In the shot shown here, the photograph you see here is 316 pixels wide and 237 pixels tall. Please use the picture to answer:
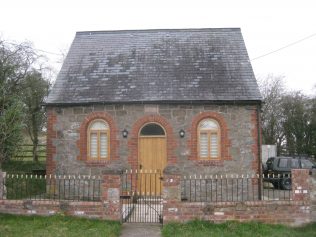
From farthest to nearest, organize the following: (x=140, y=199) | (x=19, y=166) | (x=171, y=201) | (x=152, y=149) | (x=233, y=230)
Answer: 1. (x=19, y=166)
2. (x=152, y=149)
3. (x=140, y=199)
4. (x=171, y=201)
5. (x=233, y=230)

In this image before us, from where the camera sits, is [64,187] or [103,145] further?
[103,145]

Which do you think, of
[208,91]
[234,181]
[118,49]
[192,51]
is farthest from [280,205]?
[118,49]

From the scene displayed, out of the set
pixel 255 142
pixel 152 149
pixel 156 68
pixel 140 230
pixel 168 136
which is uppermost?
pixel 156 68

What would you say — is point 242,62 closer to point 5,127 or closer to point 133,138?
point 133,138

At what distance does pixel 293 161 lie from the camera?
20812 millimetres

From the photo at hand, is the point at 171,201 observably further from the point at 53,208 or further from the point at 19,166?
the point at 19,166

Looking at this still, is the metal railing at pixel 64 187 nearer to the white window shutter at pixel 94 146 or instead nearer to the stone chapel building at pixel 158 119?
the stone chapel building at pixel 158 119

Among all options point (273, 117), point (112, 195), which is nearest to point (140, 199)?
point (112, 195)

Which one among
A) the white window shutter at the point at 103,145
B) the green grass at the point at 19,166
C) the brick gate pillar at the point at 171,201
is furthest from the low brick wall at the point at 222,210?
the green grass at the point at 19,166

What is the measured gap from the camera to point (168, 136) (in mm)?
15375

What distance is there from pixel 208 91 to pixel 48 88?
505 inches

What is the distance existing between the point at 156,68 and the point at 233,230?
845 cm

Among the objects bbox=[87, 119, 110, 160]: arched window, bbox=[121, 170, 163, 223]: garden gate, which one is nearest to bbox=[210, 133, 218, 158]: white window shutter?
bbox=[121, 170, 163, 223]: garden gate

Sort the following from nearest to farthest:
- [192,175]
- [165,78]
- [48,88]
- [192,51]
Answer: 1. [192,175]
2. [165,78]
3. [192,51]
4. [48,88]
